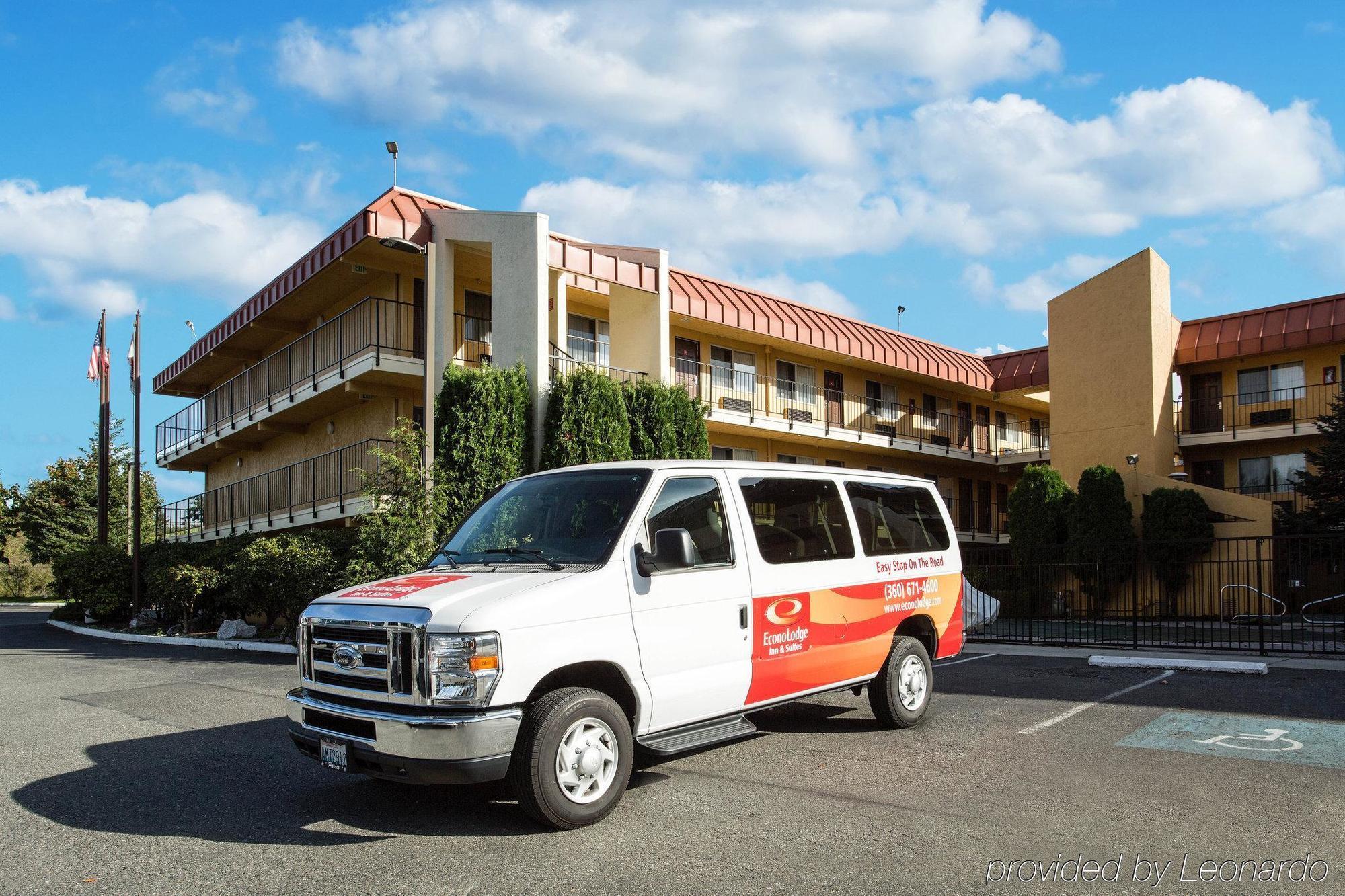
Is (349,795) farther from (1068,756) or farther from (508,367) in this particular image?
(508,367)

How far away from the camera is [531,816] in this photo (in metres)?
5.40

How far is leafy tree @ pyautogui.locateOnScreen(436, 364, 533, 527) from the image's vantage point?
698 inches

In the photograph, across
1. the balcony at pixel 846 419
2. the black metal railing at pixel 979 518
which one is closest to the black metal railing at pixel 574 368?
the balcony at pixel 846 419

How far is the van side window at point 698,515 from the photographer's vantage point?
21.1ft

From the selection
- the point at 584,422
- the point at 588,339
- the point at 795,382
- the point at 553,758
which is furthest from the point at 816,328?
the point at 553,758

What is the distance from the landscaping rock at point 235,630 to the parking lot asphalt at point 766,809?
32.5 feet

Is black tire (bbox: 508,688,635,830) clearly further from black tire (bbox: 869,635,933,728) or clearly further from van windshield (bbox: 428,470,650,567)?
black tire (bbox: 869,635,933,728)

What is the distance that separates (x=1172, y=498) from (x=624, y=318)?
1493cm

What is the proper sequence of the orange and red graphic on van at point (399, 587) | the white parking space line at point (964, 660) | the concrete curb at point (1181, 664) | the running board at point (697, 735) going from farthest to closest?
the white parking space line at point (964, 660) → the concrete curb at point (1181, 664) → the running board at point (697, 735) → the orange and red graphic on van at point (399, 587)

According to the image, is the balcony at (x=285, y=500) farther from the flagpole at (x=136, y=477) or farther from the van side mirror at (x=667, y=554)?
the van side mirror at (x=667, y=554)

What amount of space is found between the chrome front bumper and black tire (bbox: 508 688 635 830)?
124 millimetres

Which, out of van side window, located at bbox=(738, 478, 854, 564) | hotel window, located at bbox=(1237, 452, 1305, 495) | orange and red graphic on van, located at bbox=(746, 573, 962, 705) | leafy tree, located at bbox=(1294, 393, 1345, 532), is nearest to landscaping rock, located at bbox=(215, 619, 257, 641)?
orange and red graphic on van, located at bbox=(746, 573, 962, 705)

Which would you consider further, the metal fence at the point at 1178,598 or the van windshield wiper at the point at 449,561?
the metal fence at the point at 1178,598

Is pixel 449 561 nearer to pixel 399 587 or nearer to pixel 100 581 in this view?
pixel 399 587
